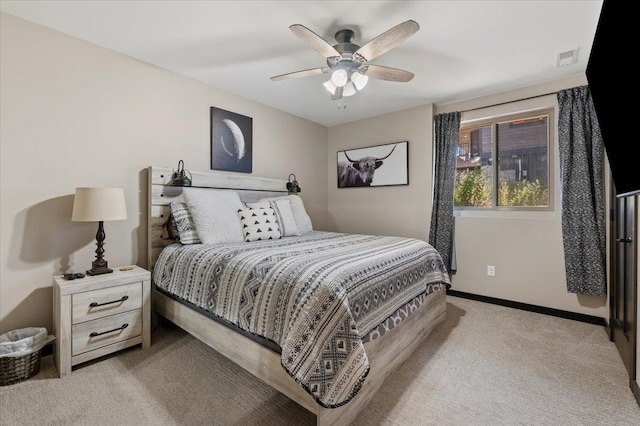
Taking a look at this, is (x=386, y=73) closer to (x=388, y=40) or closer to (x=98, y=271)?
(x=388, y=40)

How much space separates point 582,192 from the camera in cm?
274

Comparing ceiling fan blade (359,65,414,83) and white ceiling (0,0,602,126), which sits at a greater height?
white ceiling (0,0,602,126)

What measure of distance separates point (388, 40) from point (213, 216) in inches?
78.3

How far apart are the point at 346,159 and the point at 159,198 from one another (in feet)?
9.07

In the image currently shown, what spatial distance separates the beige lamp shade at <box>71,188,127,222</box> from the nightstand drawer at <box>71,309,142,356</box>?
28.9 inches

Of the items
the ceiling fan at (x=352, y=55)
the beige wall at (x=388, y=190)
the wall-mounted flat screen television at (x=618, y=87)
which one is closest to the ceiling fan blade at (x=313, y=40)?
the ceiling fan at (x=352, y=55)

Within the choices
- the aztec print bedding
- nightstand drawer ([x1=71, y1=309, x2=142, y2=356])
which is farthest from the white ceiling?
nightstand drawer ([x1=71, y1=309, x2=142, y2=356])

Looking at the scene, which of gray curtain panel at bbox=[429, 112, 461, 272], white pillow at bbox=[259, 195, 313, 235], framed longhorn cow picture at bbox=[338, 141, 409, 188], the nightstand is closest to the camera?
the nightstand

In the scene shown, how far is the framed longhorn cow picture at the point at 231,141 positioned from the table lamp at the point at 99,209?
1180 mm

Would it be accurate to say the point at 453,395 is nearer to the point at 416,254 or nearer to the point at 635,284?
the point at 416,254

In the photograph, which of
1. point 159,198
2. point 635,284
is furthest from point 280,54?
point 635,284

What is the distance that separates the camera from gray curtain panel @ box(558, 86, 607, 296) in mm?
2678

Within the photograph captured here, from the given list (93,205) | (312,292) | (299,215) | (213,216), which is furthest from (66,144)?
(312,292)

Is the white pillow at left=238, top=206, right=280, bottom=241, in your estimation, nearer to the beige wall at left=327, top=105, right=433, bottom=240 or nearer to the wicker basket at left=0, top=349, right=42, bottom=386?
the wicker basket at left=0, top=349, right=42, bottom=386
